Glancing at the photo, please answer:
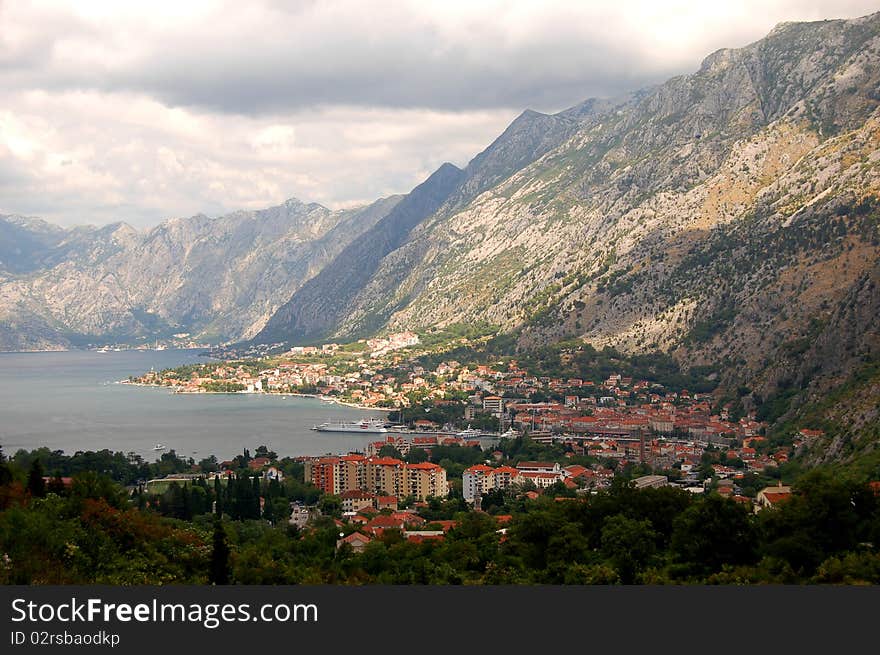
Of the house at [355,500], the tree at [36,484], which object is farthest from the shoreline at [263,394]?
the tree at [36,484]

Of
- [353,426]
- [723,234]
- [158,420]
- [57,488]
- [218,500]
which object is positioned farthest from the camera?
[723,234]

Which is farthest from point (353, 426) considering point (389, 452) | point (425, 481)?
point (425, 481)

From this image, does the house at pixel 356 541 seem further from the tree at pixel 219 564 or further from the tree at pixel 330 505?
the tree at pixel 330 505

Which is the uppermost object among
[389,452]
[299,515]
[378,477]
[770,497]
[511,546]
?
[770,497]

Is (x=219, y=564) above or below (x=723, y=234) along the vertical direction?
below

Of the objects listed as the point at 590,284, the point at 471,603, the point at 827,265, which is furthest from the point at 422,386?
the point at 471,603

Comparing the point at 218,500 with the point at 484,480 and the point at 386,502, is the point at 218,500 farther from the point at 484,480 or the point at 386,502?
the point at 484,480

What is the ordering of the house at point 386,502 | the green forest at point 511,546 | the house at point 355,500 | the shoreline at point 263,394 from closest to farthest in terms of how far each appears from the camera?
1. the green forest at point 511,546
2. the house at point 386,502
3. the house at point 355,500
4. the shoreline at point 263,394
